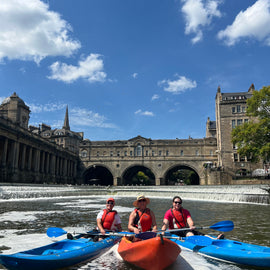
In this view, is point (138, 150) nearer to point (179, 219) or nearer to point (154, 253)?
point (179, 219)

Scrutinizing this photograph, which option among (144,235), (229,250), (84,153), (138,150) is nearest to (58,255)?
(144,235)

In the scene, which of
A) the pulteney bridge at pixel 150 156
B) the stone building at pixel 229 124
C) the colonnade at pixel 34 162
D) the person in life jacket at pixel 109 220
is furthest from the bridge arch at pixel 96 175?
the person in life jacket at pixel 109 220

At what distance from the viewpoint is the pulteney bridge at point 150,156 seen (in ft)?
179

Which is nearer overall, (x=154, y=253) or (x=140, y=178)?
(x=154, y=253)

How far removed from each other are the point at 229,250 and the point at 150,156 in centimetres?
5239

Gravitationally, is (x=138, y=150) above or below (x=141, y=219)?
above

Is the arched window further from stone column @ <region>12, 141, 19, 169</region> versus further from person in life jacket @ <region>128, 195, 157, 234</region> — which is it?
person in life jacket @ <region>128, 195, 157, 234</region>

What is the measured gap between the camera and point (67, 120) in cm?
8050

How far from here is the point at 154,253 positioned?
424cm

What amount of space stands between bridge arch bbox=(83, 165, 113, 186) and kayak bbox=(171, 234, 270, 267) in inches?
2131

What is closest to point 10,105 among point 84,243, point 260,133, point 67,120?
point 67,120

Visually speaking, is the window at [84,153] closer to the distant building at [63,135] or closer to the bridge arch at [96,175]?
the bridge arch at [96,175]

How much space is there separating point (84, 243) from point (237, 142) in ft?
87.3

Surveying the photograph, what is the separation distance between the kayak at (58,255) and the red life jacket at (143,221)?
27.3 inches
